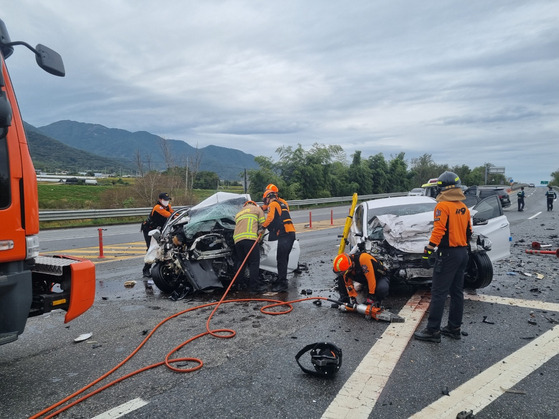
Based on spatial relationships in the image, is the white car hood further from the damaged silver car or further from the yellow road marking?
the damaged silver car

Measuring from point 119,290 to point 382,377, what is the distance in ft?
17.6

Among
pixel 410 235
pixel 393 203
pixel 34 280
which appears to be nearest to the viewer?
pixel 34 280

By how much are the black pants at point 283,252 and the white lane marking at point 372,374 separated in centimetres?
240

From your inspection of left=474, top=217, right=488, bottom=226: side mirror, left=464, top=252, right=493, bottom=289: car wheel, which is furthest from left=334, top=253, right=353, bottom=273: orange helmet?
left=474, top=217, right=488, bottom=226: side mirror

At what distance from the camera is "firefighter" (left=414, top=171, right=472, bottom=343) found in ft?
14.4

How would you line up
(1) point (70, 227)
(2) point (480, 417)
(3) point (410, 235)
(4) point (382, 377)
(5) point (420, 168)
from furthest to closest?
(5) point (420, 168), (1) point (70, 227), (3) point (410, 235), (4) point (382, 377), (2) point (480, 417)

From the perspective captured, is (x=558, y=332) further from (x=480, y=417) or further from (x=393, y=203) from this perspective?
(x=393, y=203)

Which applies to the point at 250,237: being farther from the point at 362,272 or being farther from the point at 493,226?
the point at 493,226

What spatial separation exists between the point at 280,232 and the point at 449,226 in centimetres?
321

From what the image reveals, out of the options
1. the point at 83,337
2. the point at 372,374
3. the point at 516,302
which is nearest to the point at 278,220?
the point at 83,337

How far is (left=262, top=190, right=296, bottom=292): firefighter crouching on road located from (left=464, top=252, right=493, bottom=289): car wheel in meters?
2.95

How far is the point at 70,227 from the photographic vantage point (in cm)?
1962

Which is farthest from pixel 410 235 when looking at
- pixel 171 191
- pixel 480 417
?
pixel 171 191

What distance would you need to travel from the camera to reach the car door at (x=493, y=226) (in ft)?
22.0
